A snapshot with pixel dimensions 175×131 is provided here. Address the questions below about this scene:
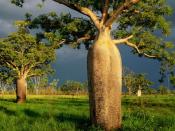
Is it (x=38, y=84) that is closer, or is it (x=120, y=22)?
(x=120, y=22)

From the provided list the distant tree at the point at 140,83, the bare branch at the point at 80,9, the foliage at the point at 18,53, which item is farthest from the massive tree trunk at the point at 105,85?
the distant tree at the point at 140,83

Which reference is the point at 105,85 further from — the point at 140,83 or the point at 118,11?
the point at 140,83

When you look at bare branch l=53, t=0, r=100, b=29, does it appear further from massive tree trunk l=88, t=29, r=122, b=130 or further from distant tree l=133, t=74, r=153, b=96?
distant tree l=133, t=74, r=153, b=96

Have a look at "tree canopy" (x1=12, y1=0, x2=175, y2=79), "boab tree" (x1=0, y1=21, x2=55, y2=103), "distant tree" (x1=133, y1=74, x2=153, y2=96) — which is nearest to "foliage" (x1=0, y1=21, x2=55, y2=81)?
"boab tree" (x1=0, y1=21, x2=55, y2=103)

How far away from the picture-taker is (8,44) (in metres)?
51.5

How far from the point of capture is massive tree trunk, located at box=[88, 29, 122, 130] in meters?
14.4

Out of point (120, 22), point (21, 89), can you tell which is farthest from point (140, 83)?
point (120, 22)

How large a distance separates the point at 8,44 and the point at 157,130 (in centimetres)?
3978

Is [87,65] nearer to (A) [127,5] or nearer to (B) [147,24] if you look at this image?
(A) [127,5]

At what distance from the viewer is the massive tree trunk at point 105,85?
47.3 ft

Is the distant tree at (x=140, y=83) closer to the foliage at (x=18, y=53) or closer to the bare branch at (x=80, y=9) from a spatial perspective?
the foliage at (x=18, y=53)

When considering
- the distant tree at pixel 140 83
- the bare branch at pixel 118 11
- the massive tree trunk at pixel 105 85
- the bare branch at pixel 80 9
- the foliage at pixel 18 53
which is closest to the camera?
the massive tree trunk at pixel 105 85

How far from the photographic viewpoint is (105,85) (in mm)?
14461

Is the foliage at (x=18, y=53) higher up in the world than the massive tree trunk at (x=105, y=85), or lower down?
higher up
